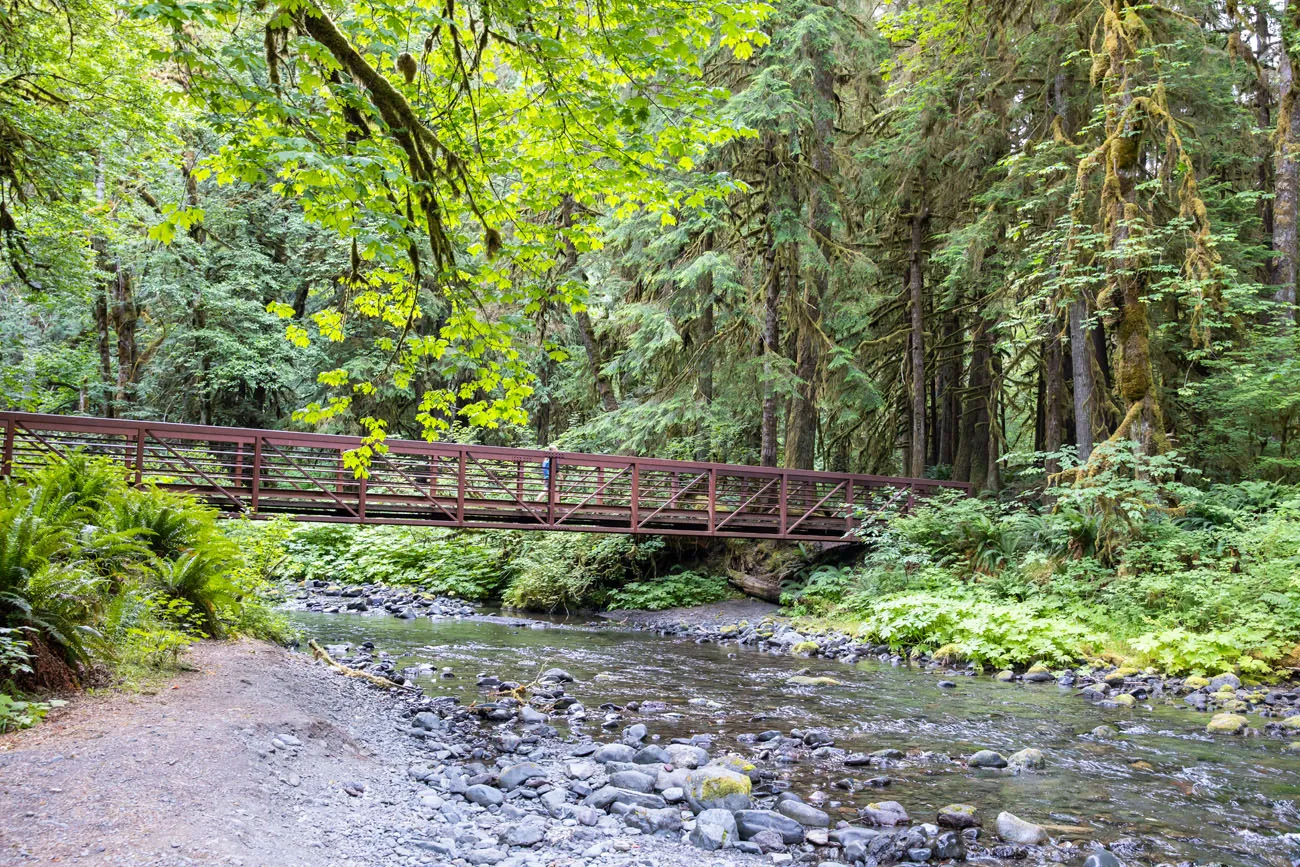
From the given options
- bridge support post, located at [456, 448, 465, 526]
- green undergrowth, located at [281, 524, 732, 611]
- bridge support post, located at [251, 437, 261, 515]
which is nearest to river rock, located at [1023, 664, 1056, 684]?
green undergrowth, located at [281, 524, 732, 611]

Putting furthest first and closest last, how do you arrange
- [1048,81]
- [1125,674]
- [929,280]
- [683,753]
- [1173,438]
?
[929,280] < [1048,81] < [1173,438] < [1125,674] < [683,753]

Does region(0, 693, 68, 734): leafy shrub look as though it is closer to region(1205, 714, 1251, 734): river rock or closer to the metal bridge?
the metal bridge

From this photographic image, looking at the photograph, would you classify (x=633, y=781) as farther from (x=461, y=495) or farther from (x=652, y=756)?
(x=461, y=495)

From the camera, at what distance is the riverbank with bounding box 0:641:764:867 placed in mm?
3162

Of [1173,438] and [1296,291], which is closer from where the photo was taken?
[1173,438]

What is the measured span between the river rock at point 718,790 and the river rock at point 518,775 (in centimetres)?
100

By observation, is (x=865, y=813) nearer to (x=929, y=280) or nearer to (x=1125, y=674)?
(x=1125, y=674)

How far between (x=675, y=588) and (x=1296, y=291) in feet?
40.9

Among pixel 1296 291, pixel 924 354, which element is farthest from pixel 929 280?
pixel 1296 291

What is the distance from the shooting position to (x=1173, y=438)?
39.8 ft

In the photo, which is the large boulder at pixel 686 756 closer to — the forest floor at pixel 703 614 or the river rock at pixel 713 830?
the river rock at pixel 713 830

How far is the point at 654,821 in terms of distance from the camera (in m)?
4.62

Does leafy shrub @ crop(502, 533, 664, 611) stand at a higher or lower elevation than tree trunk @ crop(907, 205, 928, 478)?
lower

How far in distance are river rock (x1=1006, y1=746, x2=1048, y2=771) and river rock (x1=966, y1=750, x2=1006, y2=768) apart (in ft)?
0.21
